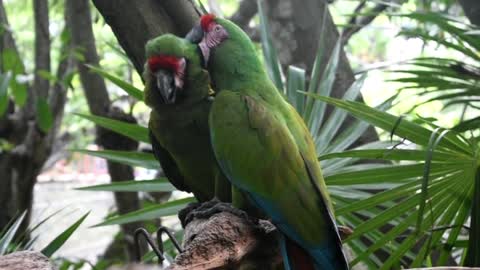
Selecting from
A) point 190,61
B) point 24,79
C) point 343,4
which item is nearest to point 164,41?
point 190,61

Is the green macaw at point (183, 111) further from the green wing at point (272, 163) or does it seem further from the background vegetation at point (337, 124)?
the background vegetation at point (337, 124)

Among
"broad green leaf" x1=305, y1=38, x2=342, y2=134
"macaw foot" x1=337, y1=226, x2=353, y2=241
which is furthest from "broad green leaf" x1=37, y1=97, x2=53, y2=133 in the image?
"macaw foot" x1=337, y1=226, x2=353, y2=241

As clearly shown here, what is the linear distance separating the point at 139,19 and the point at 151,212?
483mm

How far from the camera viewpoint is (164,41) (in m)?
1.38

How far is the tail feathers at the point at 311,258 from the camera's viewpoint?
123 cm

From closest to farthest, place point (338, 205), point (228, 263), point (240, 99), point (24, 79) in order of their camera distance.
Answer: point (228, 263) < point (240, 99) < point (338, 205) < point (24, 79)

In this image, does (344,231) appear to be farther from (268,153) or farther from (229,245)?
(229,245)

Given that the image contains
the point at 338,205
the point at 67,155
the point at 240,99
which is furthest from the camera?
the point at 67,155

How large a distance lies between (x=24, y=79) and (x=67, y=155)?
157 centimetres

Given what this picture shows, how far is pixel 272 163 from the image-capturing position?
131 centimetres

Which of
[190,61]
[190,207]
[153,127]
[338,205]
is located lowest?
[338,205]

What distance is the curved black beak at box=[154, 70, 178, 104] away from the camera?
1.40m

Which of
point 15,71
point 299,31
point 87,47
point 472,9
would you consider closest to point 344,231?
point 472,9

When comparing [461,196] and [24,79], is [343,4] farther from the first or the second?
[461,196]
